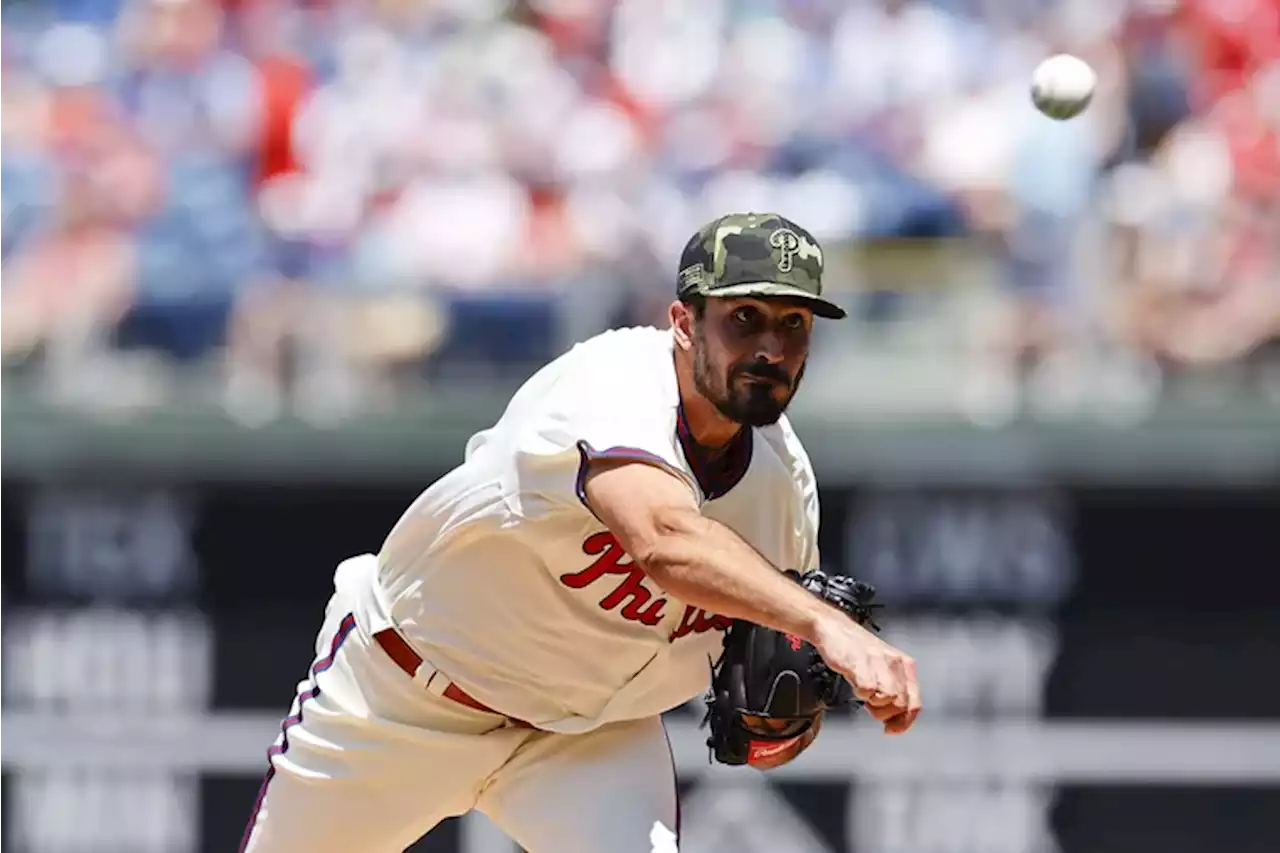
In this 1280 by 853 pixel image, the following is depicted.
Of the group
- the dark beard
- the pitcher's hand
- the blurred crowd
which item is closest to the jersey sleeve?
the dark beard

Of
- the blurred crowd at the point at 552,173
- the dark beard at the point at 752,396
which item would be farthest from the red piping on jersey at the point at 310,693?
the blurred crowd at the point at 552,173

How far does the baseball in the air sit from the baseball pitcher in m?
2.56

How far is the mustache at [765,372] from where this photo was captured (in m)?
3.51

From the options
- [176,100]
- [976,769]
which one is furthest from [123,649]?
[976,769]

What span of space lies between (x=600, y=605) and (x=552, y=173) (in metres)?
4.21

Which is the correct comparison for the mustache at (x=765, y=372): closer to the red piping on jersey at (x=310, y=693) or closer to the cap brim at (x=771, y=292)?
the cap brim at (x=771, y=292)

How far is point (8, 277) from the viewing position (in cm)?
782

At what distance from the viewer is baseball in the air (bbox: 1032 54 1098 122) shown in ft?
20.4

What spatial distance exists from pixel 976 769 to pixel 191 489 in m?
2.79

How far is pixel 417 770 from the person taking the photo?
425cm

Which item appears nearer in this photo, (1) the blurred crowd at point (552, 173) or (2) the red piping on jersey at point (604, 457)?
(2) the red piping on jersey at point (604, 457)

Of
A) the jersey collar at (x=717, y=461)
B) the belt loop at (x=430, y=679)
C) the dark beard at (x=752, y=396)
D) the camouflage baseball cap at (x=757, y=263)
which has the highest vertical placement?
the camouflage baseball cap at (x=757, y=263)

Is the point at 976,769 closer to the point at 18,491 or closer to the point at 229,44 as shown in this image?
the point at 18,491

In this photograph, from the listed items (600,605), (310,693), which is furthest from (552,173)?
(600,605)
